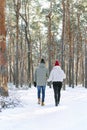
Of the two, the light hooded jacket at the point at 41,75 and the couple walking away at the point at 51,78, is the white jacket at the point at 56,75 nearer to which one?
the couple walking away at the point at 51,78

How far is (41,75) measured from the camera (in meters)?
14.8

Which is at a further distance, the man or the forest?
the forest

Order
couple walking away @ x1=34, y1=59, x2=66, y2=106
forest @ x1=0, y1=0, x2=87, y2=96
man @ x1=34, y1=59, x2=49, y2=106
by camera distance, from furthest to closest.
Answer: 1. forest @ x1=0, y1=0, x2=87, y2=96
2. man @ x1=34, y1=59, x2=49, y2=106
3. couple walking away @ x1=34, y1=59, x2=66, y2=106

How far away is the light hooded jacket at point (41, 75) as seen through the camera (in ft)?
48.3

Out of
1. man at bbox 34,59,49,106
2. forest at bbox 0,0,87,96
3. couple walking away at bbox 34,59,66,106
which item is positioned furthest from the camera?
forest at bbox 0,0,87,96

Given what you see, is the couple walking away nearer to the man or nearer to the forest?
the man

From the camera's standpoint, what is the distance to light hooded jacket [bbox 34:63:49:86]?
14.7m

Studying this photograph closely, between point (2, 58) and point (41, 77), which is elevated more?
point (2, 58)

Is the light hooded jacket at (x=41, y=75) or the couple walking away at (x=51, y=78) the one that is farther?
the light hooded jacket at (x=41, y=75)

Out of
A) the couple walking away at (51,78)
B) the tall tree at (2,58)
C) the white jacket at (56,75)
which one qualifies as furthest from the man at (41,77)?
the tall tree at (2,58)

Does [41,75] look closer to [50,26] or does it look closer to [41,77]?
[41,77]

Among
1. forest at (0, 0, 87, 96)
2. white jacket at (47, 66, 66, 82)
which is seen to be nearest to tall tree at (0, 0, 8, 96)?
white jacket at (47, 66, 66, 82)

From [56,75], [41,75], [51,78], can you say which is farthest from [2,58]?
[56,75]

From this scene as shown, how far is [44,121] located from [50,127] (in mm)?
1048
